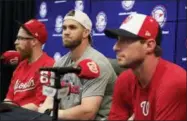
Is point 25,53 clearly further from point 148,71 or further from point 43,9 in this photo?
point 43,9

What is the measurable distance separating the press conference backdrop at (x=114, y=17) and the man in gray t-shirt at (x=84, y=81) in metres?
0.86

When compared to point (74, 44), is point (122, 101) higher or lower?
lower

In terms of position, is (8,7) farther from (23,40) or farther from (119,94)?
(119,94)

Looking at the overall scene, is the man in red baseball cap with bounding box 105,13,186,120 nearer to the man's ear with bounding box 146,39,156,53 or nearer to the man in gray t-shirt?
the man's ear with bounding box 146,39,156,53

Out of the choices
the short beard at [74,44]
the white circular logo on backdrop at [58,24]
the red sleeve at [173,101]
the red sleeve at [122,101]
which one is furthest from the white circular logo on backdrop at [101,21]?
the red sleeve at [173,101]

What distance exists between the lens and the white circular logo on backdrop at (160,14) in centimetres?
320

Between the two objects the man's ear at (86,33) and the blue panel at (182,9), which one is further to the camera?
the blue panel at (182,9)

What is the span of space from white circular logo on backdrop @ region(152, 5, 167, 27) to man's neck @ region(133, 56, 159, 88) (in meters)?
1.49

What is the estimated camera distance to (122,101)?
189 cm

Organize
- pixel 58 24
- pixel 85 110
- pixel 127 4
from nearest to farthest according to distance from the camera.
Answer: pixel 85 110, pixel 127 4, pixel 58 24

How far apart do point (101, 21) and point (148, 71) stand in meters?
2.08

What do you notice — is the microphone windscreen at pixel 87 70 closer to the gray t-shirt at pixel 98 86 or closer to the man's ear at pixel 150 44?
the man's ear at pixel 150 44

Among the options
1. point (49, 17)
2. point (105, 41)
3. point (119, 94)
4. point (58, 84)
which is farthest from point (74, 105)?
point (49, 17)

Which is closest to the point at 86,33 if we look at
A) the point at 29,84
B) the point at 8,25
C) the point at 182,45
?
the point at 29,84
